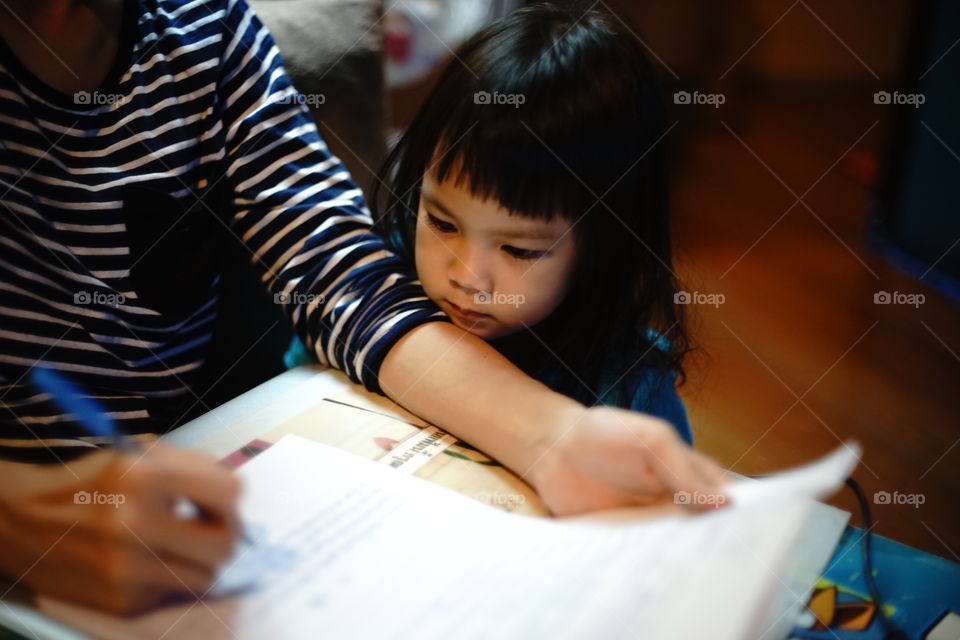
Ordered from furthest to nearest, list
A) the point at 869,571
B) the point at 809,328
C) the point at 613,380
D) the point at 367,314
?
the point at 809,328, the point at 613,380, the point at 367,314, the point at 869,571

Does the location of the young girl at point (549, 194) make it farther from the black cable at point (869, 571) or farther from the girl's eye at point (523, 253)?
the black cable at point (869, 571)

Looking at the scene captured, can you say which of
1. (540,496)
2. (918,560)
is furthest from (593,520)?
(918,560)

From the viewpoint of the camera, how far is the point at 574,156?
2.29 feet

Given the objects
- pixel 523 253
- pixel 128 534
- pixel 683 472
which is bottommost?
pixel 128 534

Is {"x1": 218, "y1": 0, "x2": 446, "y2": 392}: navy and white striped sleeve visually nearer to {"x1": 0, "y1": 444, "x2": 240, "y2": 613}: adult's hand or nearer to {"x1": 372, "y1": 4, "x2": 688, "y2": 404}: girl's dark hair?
{"x1": 372, "y1": 4, "x2": 688, "y2": 404}: girl's dark hair

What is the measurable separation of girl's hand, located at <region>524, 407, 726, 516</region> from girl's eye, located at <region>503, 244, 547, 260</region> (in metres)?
0.21

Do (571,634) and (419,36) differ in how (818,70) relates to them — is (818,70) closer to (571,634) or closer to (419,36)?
(419,36)

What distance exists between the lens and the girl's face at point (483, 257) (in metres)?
0.70

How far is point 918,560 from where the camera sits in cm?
58

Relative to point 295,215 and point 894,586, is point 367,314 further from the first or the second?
point 894,586

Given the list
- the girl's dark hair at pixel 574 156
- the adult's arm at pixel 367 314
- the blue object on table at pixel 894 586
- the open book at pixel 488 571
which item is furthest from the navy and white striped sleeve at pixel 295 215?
the blue object on table at pixel 894 586

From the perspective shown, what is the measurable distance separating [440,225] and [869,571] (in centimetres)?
46

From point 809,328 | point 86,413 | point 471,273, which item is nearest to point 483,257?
point 471,273

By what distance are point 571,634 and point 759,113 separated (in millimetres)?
2737
